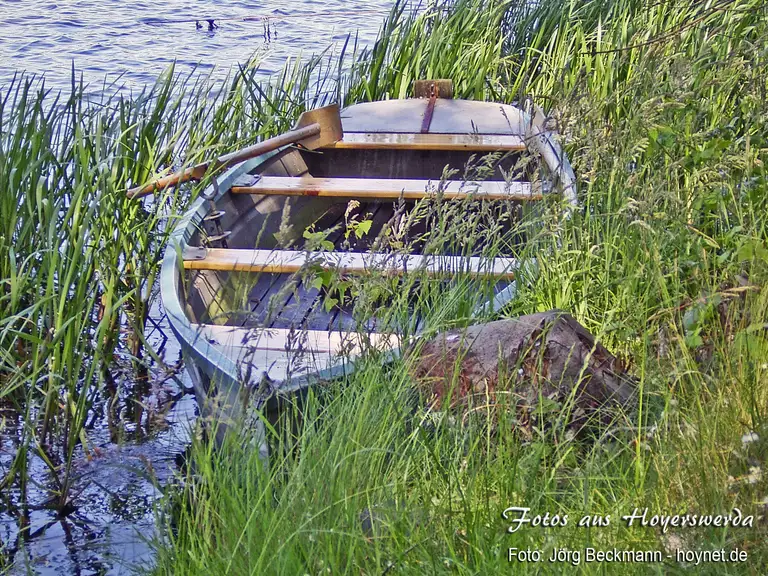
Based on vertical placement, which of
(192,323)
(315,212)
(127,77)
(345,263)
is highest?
(345,263)

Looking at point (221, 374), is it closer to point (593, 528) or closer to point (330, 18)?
point (593, 528)

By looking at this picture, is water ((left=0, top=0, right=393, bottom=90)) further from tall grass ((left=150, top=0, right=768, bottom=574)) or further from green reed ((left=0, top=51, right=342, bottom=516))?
tall grass ((left=150, top=0, right=768, bottom=574))

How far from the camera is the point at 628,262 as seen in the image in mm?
2703

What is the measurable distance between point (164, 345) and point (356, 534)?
276 cm

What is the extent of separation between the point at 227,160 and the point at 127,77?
545 centimetres

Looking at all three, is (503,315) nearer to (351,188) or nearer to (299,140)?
(351,188)

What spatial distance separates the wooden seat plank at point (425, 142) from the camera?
439 centimetres

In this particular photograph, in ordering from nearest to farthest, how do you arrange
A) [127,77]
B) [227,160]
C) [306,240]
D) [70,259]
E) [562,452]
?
[562,452] < [70,259] < [227,160] < [306,240] < [127,77]

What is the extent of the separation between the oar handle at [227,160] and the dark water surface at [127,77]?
584 millimetres

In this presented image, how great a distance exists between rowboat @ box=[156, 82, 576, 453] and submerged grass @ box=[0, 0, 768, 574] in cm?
11

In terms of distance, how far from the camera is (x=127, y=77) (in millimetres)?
8609

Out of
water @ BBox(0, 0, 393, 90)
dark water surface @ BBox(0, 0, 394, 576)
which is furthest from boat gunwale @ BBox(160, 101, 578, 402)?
water @ BBox(0, 0, 393, 90)

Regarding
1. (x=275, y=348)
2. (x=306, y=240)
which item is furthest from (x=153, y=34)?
(x=275, y=348)

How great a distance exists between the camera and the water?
9023mm
